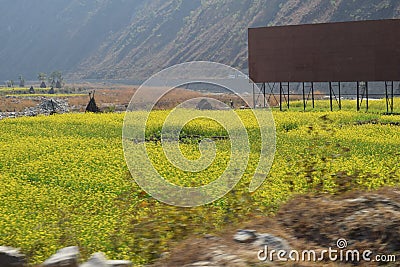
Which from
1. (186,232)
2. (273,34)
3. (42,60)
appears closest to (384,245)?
(186,232)

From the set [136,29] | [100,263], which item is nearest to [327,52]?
[100,263]

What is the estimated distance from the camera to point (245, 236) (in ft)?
24.4

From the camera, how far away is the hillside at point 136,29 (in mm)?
89312

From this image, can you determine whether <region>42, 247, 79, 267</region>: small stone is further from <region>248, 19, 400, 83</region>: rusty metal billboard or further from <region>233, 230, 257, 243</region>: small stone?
<region>248, 19, 400, 83</region>: rusty metal billboard

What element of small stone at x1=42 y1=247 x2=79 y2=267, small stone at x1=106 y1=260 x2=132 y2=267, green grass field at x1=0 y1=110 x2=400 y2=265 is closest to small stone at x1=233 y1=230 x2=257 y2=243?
green grass field at x1=0 y1=110 x2=400 y2=265

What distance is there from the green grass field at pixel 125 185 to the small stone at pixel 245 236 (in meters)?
0.57

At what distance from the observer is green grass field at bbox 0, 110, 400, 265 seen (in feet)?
27.4

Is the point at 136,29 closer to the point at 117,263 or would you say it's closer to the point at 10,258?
the point at 10,258

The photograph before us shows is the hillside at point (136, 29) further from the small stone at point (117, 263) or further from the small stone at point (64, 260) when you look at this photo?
the small stone at point (64, 260)

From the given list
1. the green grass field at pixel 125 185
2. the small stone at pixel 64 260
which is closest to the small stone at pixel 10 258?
the green grass field at pixel 125 185

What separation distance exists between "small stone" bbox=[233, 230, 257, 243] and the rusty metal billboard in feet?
68.9

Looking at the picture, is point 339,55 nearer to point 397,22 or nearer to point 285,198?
point 397,22

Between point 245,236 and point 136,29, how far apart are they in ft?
460

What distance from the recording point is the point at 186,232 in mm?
7863
